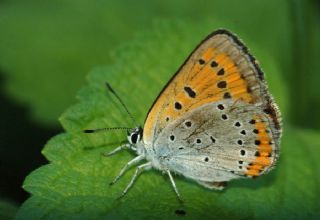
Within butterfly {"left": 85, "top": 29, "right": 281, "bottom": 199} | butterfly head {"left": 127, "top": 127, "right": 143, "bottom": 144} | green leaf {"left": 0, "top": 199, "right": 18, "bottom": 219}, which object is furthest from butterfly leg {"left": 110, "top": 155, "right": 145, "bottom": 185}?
green leaf {"left": 0, "top": 199, "right": 18, "bottom": 219}

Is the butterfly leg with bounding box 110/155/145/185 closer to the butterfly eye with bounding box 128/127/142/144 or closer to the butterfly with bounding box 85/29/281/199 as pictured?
the butterfly with bounding box 85/29/281/199

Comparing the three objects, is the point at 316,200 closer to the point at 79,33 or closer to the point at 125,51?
the point at 125,51

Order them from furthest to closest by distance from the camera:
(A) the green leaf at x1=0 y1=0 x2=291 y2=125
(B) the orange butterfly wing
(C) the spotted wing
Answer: (A) the green leaf at x1=0 y1=0 x2=291 y2=125, (C) the spotted wing, (B) the orange butterfly wing

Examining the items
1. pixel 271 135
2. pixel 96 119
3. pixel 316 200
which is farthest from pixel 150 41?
pixel 316 200

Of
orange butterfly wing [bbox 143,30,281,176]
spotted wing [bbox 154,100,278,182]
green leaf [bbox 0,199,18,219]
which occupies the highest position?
orange butterfly wing [bbox 143,30,281,176]

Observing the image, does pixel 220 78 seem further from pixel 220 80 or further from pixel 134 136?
pixel 134 136

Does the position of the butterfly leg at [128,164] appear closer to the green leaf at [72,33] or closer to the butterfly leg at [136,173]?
the butterfly leg at [136,173]
